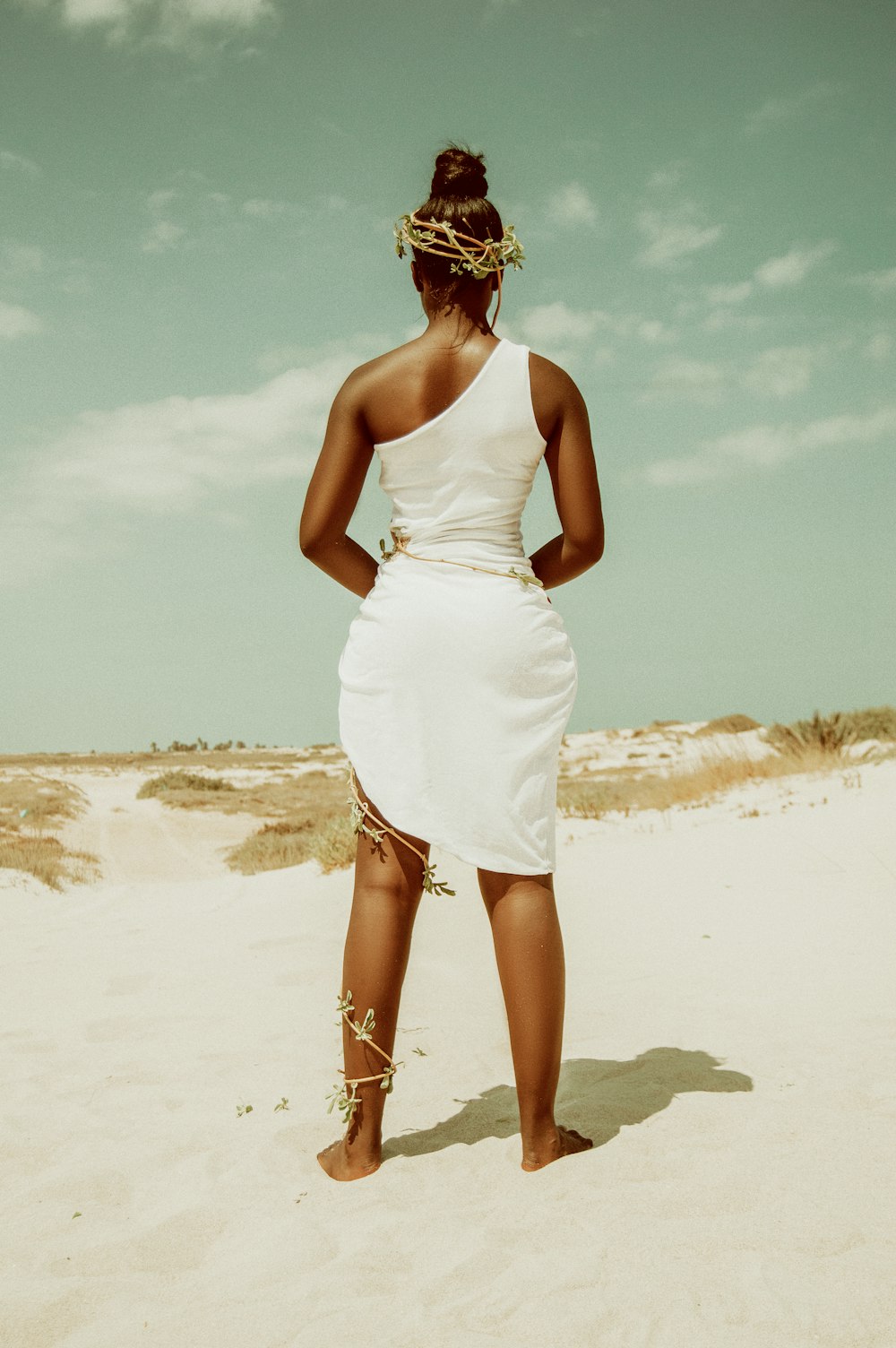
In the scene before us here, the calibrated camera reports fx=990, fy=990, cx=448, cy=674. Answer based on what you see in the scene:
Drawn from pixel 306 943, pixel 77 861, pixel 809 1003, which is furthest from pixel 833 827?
pixel 77 861

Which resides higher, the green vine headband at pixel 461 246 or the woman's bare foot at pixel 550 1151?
the green vine headband at pixel 461 246

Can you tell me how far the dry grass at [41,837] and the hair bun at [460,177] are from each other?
31.2 feet

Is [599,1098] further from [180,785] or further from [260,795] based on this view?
[180,785]

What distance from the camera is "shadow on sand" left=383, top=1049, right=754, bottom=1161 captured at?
301 centimetres

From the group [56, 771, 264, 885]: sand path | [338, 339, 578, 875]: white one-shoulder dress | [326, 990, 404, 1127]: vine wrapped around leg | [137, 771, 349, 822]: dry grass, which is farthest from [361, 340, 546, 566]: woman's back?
[137, 771, 349, 822]: dry grass

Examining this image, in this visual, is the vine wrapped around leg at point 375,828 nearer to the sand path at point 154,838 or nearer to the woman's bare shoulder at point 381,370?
the woman's bare shoulder at point 381,370

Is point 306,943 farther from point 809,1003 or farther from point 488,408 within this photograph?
point 488,408

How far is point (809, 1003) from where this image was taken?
4406 mm

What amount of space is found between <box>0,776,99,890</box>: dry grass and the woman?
8871mm

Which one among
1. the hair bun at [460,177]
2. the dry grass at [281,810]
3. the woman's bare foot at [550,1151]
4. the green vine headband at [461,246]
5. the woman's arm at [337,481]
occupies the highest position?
the hair bun at [460,177]

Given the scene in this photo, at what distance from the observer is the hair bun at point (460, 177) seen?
268 cm

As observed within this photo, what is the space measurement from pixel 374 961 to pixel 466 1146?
2.32 ft

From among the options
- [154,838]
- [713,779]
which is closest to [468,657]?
[713,779]

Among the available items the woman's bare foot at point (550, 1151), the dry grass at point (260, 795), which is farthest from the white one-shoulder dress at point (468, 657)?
the dry grass at point (260, 795)
